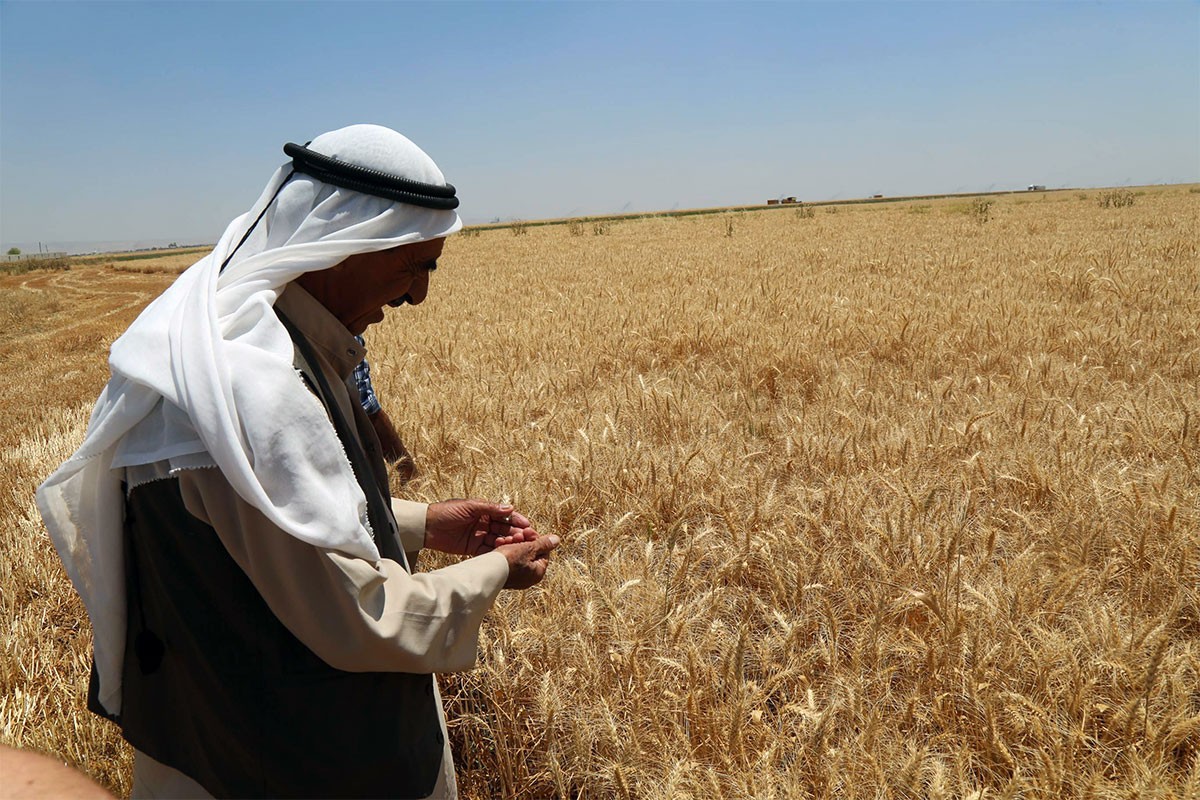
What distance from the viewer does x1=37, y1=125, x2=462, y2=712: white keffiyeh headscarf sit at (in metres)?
1.04

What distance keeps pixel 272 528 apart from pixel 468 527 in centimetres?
76

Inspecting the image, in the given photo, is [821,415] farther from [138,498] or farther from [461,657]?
[138,498]

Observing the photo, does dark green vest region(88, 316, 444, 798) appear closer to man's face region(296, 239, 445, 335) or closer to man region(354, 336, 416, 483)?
man's face region(296, 239, 445, 335)

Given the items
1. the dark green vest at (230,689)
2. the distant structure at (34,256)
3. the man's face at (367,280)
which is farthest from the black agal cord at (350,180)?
the distant structure at (34,256)

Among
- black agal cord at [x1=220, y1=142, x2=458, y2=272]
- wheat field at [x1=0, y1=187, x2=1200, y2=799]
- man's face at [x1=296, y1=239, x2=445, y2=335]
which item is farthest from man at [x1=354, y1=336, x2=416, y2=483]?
black agal cord at [x1=220, y1=142, x2=458, y2=272]

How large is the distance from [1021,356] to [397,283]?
4243 mm

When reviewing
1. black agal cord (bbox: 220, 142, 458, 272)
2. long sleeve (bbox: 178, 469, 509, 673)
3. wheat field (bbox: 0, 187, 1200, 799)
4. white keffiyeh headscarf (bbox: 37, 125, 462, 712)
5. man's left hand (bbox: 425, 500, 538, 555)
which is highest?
black agal cord (bbox: 220, 142, 458, 272)

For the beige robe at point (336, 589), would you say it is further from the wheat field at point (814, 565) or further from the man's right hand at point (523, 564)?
the wheat field at point (814, 565)

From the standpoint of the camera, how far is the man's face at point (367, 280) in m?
1.39

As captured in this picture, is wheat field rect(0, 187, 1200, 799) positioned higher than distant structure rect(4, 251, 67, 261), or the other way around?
distant structure rect(4, 251, 67, 261)

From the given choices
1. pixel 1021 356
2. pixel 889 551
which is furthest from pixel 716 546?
pixel 1021 356

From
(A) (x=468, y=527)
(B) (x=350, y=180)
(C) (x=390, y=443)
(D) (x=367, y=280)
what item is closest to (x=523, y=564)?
(A) (x=468, y=527)

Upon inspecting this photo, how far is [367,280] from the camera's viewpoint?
1413mm

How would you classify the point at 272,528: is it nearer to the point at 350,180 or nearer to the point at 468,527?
the point at 350,180
